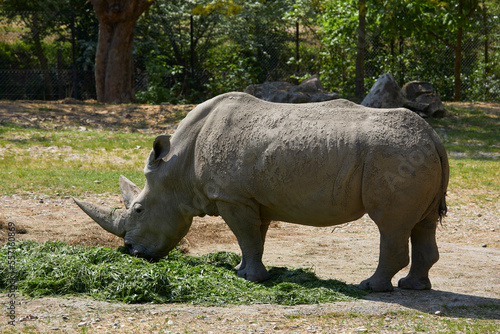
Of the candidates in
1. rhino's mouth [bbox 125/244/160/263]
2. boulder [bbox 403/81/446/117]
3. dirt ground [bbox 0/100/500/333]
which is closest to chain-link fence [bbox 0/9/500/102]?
boulder [bbox 403/81/446/117]

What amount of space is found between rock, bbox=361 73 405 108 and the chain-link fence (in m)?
4.40

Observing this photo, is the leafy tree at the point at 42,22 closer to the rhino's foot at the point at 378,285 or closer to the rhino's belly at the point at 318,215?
the rhino's belly at the point at 318,215

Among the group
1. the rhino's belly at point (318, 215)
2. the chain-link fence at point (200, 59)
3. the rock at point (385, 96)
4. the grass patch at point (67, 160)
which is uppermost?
the chain-link fence at point (200, 59)

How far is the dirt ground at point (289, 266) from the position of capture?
541 cm

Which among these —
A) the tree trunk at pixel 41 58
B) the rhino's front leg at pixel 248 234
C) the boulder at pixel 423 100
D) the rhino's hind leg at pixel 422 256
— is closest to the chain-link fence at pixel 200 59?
the tree trunk at pixel 41 58

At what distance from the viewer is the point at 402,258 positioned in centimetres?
644

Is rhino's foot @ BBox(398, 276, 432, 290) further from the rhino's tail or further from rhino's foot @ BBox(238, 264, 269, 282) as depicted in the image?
rhino's foot @ BBox(238, 264, 269, 282)

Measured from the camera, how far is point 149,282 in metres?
6.21

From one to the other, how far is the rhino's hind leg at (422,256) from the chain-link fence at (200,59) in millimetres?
15386

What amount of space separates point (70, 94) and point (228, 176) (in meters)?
15.6

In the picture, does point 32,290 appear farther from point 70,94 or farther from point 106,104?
point 70,94

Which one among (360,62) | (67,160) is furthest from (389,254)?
(360,62)

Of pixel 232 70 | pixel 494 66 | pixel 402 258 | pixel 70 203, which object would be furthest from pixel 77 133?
pixel 494 66

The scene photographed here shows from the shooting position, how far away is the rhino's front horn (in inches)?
295
